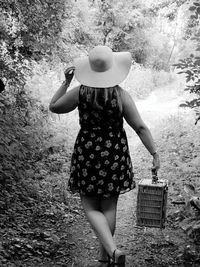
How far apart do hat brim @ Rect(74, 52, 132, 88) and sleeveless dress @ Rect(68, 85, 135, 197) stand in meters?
0.07

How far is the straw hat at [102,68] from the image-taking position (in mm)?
2953

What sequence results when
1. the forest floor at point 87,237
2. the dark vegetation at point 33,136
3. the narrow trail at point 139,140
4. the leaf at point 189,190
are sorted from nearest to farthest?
the forest floor at point 87,237 < the dark vegetation at point 33,136 < the narrow trail at point 139,140 < the leaf at point 189,190

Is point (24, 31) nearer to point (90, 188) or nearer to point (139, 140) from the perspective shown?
point (139, 140)

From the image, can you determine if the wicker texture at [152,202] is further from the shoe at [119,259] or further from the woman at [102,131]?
the shoe at [119,259]

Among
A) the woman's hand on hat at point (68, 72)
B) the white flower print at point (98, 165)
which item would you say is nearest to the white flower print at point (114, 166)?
the white flower print at point (98, 165)

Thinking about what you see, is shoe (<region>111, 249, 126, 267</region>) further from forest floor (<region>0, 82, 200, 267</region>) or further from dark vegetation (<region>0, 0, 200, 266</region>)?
dark vegetation (<region>0, 0, 200, 266</region>)

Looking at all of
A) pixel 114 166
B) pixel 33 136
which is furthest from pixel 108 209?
pixel 33 136

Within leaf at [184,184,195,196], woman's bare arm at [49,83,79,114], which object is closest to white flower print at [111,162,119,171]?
woman's bare arm at [49,83,79,114]

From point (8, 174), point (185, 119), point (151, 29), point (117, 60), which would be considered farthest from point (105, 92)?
point (151, 29)

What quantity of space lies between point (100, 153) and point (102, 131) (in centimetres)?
18

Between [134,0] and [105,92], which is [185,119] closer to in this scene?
[105,92]

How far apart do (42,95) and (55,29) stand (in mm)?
1686

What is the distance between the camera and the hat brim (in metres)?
2.96

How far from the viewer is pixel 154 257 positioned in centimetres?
375
